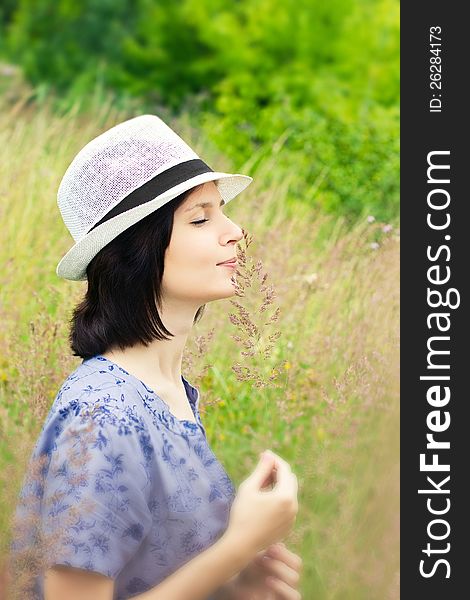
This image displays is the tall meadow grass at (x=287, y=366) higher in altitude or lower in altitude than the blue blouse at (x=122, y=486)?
higher

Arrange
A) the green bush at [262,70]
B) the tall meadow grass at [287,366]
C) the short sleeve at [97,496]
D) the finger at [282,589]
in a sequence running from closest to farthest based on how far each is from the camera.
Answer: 1. the short sleeve at [97,496]
2. the finger at [282,589]
3. the tall meadow grass at [287,366]
4. the green bush at [262,70]

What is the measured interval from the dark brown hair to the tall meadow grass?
155mm

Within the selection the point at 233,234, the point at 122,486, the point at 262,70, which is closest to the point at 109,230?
the point at 233,234

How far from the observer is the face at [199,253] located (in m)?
1.79

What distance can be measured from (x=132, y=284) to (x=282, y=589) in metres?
0.57

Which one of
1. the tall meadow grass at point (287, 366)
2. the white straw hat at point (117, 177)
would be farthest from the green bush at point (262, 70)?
the white straw hat at point (117, 177)

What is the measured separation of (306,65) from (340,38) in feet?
2.22

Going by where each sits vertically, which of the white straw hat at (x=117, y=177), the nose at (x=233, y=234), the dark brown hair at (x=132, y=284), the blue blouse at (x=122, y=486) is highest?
the white straw hat at (x=117, y=177)

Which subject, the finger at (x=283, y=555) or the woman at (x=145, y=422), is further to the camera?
the finger at (x=283, y=555)

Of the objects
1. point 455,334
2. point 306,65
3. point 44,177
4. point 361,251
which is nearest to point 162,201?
point 455,334

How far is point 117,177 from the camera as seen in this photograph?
6.05 ft

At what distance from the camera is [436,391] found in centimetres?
218

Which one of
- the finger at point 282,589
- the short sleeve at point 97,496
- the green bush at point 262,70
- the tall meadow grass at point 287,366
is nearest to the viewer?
the short sleeve at point 97,496

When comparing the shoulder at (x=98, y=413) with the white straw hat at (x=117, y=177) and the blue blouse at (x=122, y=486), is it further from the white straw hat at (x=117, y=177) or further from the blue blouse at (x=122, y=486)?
the white straw hat at (x=117, y=177)
